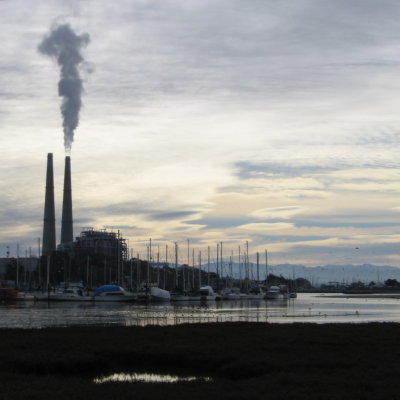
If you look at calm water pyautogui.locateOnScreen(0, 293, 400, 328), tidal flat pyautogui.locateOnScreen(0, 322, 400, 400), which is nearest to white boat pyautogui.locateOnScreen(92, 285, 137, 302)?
calm water pyautogui.locateOnScreen(0, 293, 400, 328)

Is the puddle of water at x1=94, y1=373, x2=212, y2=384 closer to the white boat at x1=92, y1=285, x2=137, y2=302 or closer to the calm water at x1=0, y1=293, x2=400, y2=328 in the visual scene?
the calm water at x1=0, y1=293, x2=400, y2=328

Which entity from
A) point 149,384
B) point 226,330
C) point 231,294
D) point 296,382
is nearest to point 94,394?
point 149,384

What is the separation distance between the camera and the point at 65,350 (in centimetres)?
3631

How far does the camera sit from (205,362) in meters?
34.0

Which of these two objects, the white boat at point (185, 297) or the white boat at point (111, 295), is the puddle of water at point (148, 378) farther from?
the white boat at point (185, 297)

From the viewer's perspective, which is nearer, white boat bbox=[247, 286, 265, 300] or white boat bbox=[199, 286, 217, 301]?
white boat bbox=[199, 286, 217, 301]

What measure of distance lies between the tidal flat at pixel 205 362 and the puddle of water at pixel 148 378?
0.42 m

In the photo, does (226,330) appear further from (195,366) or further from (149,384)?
(149,384)

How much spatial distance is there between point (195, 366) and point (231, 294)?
137445 millimetres

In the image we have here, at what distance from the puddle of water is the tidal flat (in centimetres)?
42

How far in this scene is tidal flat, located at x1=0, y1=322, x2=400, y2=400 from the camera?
2561 centimetres

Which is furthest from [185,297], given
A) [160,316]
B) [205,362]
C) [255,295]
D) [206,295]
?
[205,362]

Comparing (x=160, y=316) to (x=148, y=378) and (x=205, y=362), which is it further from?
(x=148, y=378)

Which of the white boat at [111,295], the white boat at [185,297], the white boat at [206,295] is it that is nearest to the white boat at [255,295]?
the white boat at [206,295]
